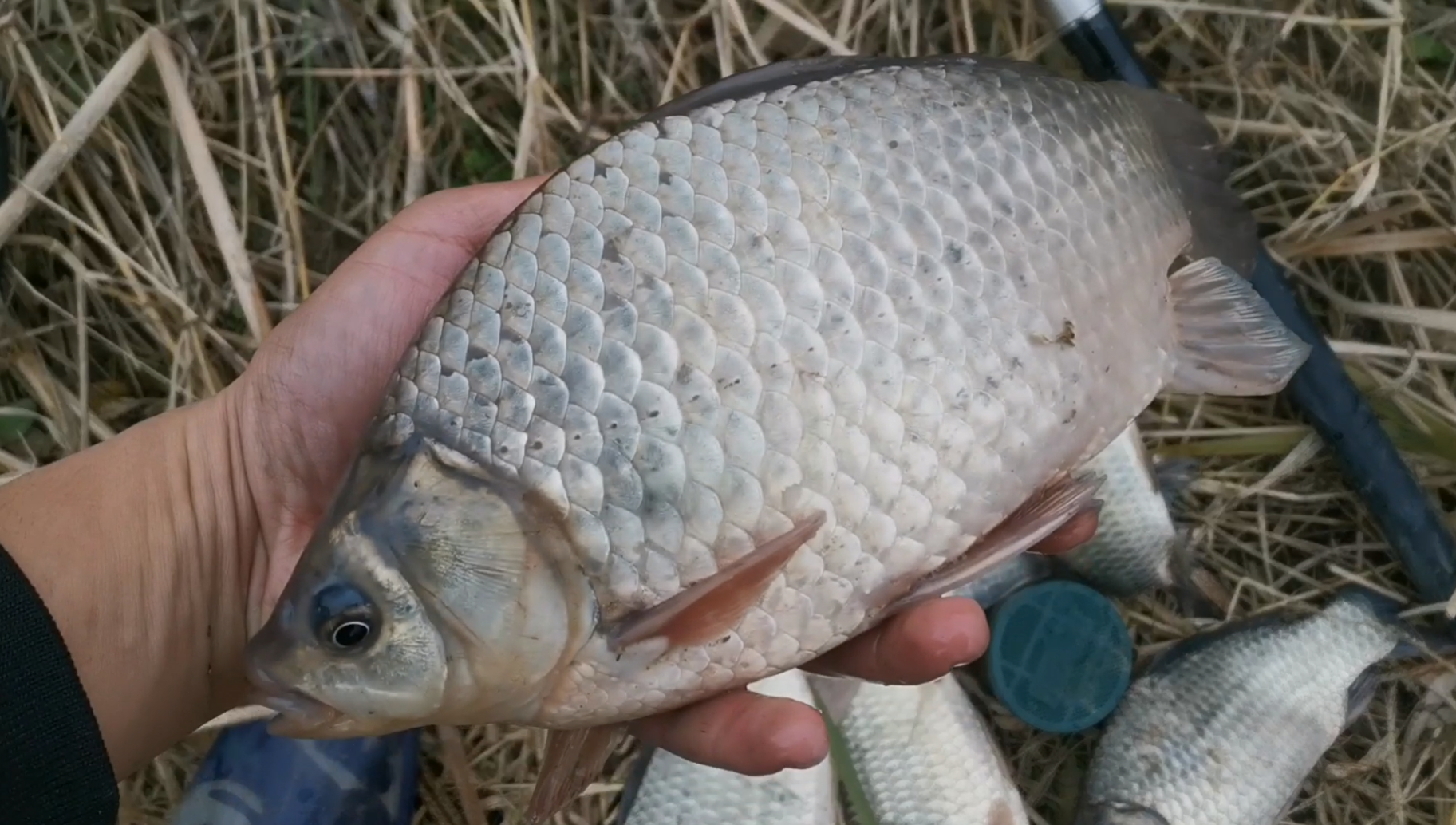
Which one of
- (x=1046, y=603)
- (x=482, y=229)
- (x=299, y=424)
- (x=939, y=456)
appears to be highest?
(x=482, y=229)

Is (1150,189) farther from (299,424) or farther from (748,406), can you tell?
(299,424)

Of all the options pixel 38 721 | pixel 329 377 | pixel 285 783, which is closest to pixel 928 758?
pixel 285 783

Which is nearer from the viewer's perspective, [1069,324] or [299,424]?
[1069,324]

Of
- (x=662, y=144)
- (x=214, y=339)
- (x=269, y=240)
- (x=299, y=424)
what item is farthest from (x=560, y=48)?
(x=662, y=144)

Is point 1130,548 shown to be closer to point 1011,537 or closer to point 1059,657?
point 1059,657

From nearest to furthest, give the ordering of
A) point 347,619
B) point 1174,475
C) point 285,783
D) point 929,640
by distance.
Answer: point 347,619 < point 929,640 < point 285,783 < point 1174,475

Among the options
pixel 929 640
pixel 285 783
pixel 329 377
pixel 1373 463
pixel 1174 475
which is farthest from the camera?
pixel 1174 475

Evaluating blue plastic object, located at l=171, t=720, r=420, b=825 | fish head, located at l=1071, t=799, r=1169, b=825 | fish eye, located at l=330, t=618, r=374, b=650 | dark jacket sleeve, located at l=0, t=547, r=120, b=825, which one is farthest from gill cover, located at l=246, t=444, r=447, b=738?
fish head, located at l=1071, t=799, r=1169, b=825
